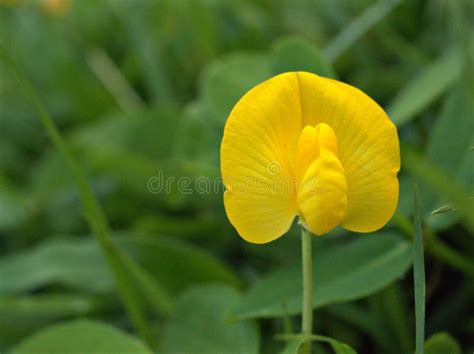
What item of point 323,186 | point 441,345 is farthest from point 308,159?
point 441,345

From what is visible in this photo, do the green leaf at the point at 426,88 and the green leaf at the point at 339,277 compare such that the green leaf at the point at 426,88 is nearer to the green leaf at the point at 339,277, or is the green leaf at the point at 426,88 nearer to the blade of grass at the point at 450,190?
the green leaf at the point at 339,277

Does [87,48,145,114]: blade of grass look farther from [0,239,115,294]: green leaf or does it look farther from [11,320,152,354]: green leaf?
[11,320,152,354]: green leaf

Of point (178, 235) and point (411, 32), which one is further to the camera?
point (411, 32)

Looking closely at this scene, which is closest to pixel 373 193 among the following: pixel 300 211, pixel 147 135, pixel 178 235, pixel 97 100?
pixel 300 211

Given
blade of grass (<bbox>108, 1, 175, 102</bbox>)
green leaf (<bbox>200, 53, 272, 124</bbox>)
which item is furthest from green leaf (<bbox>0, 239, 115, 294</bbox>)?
blade of grass (<bbox>108, 1, 175, 102</bbox>)

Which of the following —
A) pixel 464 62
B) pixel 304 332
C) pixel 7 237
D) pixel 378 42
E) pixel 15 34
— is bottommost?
pixel 304 332

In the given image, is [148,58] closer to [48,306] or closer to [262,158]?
[48,306]

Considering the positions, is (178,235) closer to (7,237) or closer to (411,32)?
(7,237)
